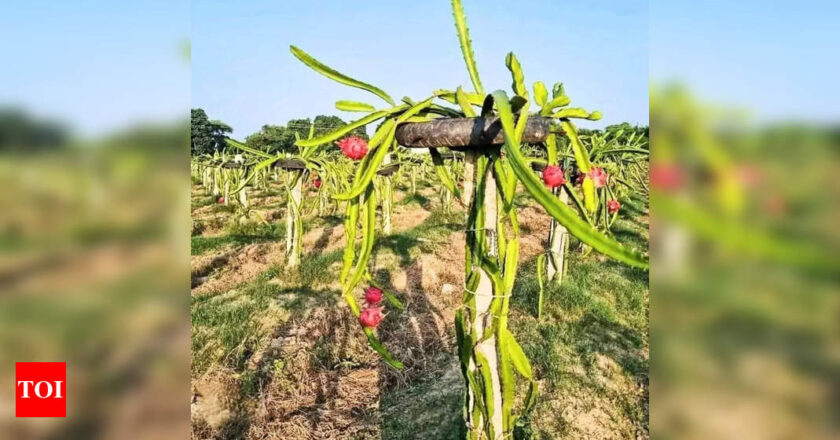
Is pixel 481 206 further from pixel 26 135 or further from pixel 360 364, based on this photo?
pixel 360 364

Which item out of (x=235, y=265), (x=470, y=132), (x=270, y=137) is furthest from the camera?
(x=270, y=137)

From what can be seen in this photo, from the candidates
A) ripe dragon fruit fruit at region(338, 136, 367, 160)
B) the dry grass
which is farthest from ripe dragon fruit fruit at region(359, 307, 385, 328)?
the dry grass

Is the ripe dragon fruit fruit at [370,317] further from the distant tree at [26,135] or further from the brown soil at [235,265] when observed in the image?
the brown soil at [235,265]

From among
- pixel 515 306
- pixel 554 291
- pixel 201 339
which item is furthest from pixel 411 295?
pixel 201 339

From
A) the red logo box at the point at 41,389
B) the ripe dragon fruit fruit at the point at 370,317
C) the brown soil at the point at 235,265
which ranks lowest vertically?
the brown soil at the point at 235,265

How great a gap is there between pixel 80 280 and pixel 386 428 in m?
2.02

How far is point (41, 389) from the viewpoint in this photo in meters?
0.35

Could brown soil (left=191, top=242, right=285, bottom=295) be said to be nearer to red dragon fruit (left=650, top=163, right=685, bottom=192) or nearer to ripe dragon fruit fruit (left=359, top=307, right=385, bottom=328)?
ripe dragon fruit fruit (left=359, top=307, right=385, bottom=328)

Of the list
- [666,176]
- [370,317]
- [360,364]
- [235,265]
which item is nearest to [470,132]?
[370,317]

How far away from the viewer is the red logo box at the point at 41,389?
0.35m

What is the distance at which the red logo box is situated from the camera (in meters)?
0.35

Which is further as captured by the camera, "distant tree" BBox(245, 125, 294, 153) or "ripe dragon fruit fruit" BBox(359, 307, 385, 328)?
"distant tree" BBox(245, 125, 294, 153)

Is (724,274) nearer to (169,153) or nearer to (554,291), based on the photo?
(169,153)

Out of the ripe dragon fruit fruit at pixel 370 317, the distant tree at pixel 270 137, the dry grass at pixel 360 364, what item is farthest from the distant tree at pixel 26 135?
the distant tree at pixel 270 137
